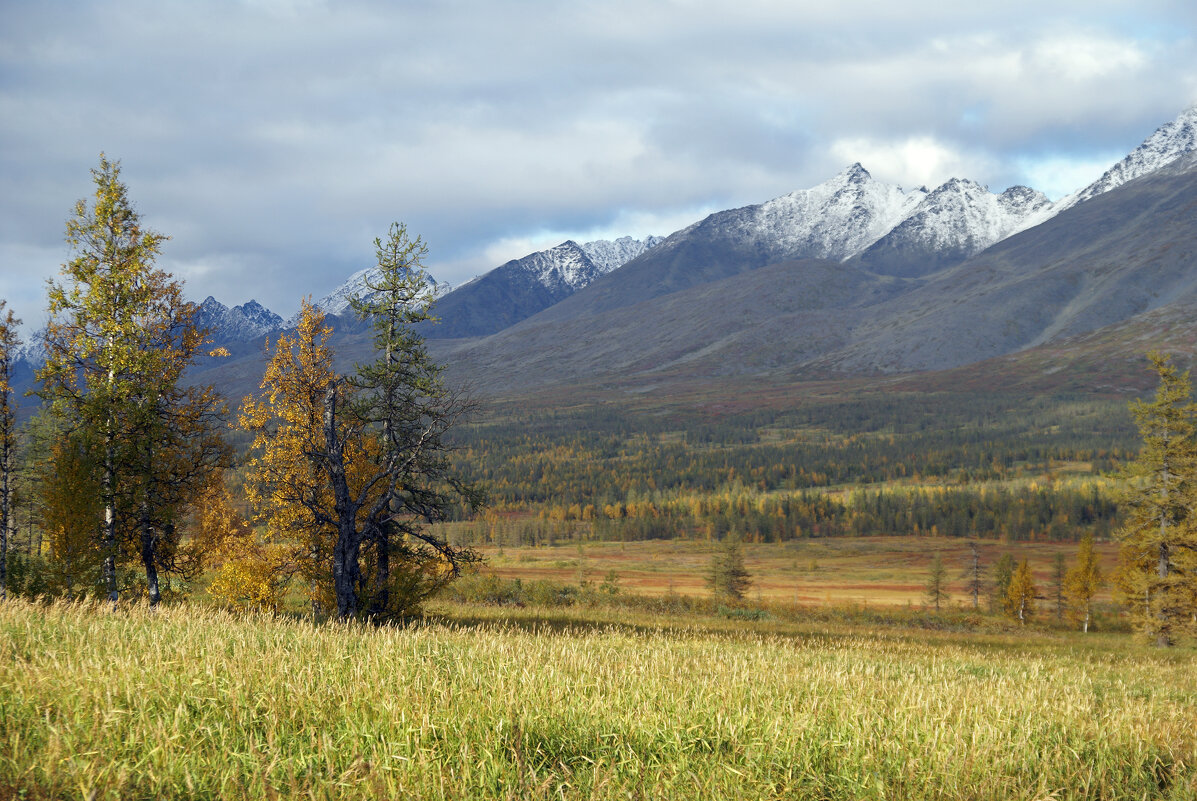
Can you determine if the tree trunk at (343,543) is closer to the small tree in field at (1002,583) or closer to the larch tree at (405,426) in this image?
the larch tree at (405,426)

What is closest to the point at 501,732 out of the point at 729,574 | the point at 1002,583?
the point at 729,574

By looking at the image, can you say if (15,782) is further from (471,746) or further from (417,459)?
(417,459)

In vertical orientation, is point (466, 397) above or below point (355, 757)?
above

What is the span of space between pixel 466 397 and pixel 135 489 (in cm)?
990

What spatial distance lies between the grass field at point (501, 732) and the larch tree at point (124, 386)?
15093 mm

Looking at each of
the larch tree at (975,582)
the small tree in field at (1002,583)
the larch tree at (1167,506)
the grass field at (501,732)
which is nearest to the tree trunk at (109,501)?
the grass field at (501,732)

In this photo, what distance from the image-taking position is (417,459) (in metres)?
22.0

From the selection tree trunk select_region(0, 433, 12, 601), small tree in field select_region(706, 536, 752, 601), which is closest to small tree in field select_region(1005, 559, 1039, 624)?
small tree in field select_region(706, 536, 752, 601)

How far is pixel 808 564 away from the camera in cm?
13538

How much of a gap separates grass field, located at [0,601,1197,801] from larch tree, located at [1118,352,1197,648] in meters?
42.5

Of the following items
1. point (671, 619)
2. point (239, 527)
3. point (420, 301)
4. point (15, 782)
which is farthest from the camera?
point (239, 527)

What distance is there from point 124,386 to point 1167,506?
165 ft

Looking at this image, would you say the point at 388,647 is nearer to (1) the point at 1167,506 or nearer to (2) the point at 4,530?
(2) the point at 4,530

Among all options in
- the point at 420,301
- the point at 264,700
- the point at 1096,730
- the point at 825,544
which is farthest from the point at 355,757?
the point at 825,544
